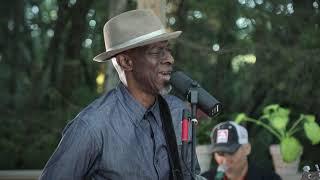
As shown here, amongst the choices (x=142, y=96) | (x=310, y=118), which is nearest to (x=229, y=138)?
(x=310, y=118)

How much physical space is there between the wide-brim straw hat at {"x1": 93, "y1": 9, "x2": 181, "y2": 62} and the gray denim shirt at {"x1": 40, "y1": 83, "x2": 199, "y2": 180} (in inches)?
8.3

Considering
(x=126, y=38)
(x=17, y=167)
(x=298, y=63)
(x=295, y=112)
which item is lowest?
(x=17, y=167)

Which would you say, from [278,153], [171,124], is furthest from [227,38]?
[171,124]

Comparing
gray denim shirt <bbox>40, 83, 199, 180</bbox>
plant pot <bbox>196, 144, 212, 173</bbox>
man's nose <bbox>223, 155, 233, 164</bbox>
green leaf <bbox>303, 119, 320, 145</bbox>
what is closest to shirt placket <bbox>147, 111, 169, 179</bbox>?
gray denim shirt <bbox>40, 83, 199, 180</bbox>

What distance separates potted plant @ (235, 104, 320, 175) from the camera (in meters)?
5.70

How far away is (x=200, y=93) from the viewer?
2.43 m

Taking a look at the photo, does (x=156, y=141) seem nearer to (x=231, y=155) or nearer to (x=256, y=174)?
(x=256, y=174)

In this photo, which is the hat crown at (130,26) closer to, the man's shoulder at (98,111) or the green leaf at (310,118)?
the man's shoulder at (98,111)

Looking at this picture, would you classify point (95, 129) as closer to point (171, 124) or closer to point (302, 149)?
point (171, 124)

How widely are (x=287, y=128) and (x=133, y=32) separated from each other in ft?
12.6

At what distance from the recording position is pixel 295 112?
256 inches

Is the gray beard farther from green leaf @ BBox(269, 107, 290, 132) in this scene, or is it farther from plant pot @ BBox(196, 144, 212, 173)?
green leaf @ BBox(269, 107, 290, 132)

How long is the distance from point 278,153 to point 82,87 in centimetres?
260

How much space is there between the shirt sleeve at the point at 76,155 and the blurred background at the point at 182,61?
2661 mm
